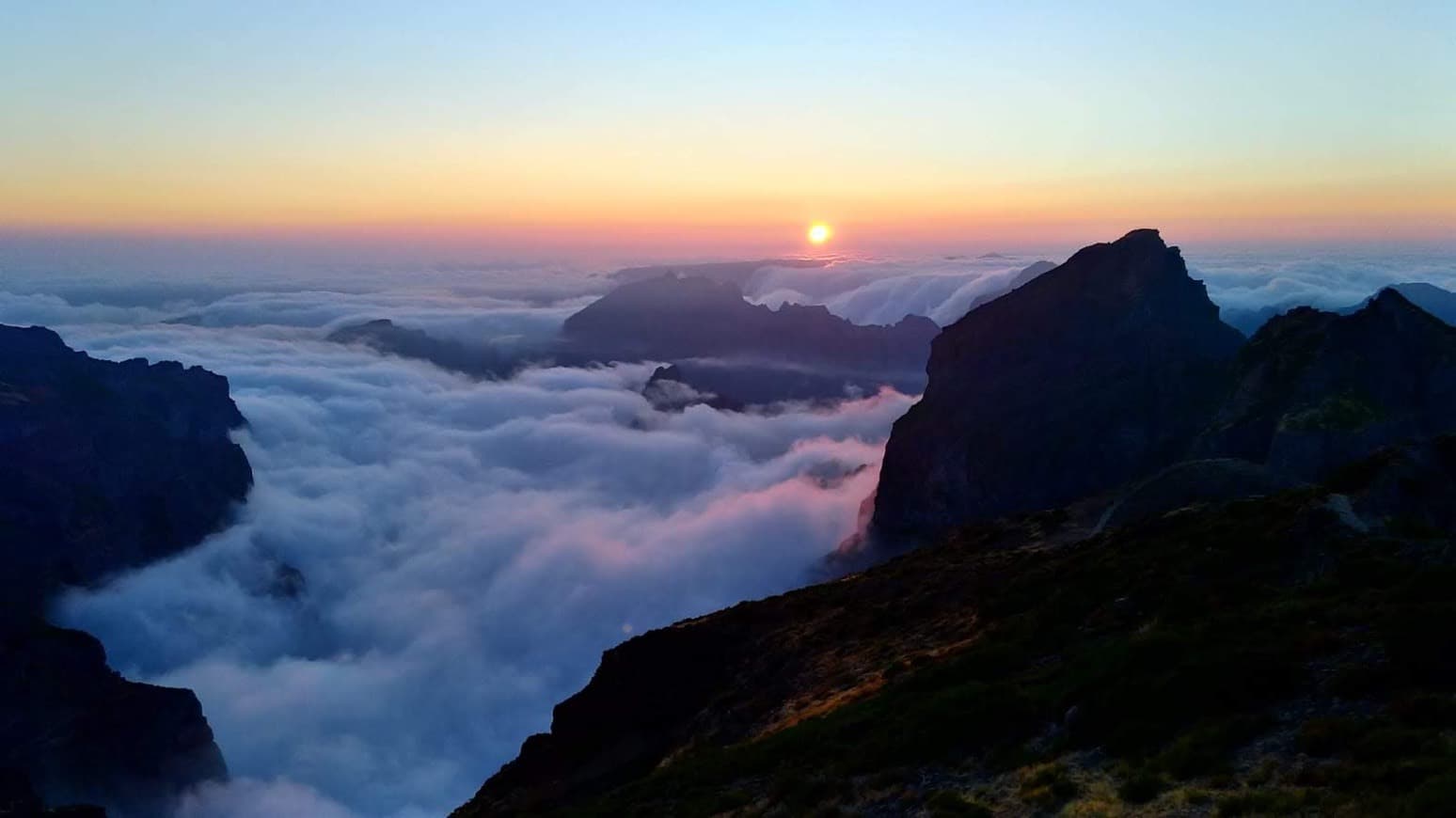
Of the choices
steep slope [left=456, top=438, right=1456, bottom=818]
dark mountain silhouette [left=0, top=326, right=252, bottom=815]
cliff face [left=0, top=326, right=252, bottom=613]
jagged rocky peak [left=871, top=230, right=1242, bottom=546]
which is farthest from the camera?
cliff face [left=0, top=326, right=252, bottom=613]

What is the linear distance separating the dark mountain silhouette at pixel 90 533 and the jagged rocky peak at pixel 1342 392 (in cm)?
8659

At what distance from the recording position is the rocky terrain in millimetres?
15156

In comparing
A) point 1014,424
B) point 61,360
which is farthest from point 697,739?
point 61,360

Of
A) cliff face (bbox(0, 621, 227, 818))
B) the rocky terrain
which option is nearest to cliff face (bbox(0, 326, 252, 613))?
cliff face (bbox(0, 621, 227, 818))

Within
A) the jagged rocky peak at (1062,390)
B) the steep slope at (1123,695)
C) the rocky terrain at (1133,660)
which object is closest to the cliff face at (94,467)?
the jagged rocky peak at (1062,390)

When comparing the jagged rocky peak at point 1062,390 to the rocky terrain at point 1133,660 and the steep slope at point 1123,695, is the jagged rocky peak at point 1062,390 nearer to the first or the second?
the rocky terrain at point 1133,660

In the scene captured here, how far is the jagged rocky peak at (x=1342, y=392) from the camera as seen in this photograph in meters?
61.9

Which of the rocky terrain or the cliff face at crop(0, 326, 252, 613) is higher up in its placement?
the rocky terrain

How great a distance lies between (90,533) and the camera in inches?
5822

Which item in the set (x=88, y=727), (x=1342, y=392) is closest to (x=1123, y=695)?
(x=1342, y=392)

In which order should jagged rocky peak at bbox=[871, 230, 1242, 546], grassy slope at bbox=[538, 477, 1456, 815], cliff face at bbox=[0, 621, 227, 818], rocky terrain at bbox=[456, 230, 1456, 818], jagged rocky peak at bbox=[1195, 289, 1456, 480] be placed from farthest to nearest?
jagged rocky peak at bbox=[871, 230, 1242, 546] → cliff face at bbox=[0, 621, 227, 818] → jagged rocky peak at bbox=[1195, 289, 1456, 480] → rocky terrain at bbox=[456, 230, 1456, 818] → grassy slope at bbox=[538, 477, 1456, 815]

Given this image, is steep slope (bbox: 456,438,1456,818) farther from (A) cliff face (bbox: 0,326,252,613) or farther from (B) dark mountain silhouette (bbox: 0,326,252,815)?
(A) cliff face (bbox: 0,326,252,613)

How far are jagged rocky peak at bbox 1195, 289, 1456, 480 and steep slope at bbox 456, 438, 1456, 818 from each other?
32882 millimetres

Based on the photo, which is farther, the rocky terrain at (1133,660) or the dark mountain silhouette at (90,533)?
the dark mountain silhouette at (90,533)
